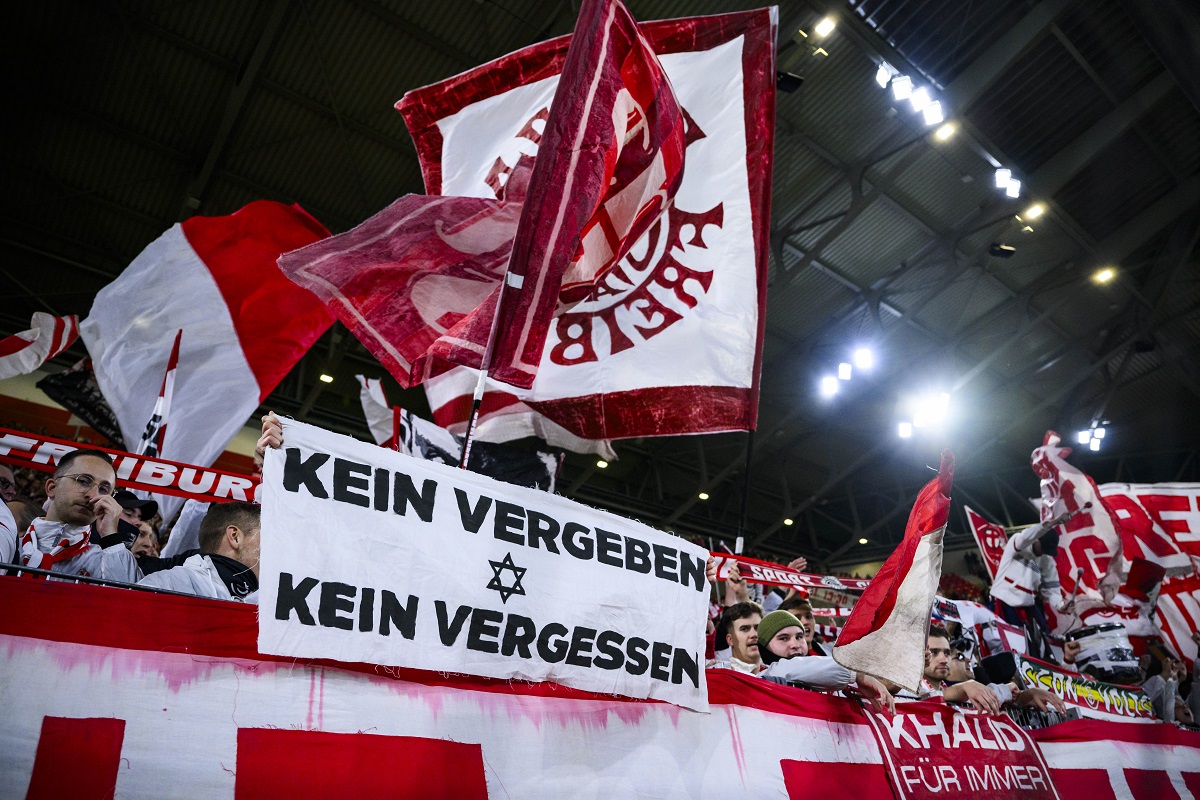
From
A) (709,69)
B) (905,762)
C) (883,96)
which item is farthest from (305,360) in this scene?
(905,762)

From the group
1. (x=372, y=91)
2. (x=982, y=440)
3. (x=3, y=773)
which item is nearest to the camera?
(x=3, y=773)

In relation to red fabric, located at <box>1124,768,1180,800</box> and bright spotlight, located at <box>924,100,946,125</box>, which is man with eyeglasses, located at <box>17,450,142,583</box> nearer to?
red fabric, located at <box>1124,768,1180,800</box>

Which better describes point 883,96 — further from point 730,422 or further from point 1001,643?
point 730,422

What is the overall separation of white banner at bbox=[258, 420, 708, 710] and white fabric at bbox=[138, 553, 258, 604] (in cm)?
37

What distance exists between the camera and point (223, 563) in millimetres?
2338

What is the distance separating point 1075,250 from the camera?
1275 centimetres

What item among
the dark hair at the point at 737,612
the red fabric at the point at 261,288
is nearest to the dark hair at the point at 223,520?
the red fabric at the point at 261,288

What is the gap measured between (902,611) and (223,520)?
2.42 m

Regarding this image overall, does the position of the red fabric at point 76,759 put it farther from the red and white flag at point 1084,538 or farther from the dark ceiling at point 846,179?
the dark ceiling at point 846,179

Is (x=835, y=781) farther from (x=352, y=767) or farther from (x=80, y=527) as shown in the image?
(x=80, y=527)

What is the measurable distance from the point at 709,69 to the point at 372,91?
6.47 metres

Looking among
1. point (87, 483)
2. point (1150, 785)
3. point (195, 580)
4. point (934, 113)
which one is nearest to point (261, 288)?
point (87, 483)

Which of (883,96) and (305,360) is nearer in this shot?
(883,96)

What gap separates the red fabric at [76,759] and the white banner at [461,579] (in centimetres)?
34
